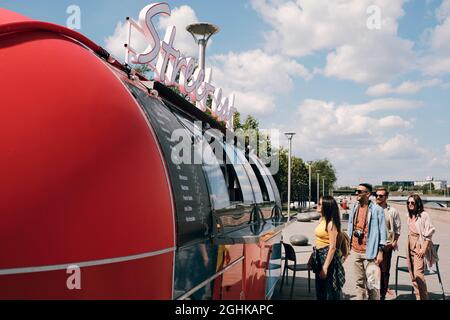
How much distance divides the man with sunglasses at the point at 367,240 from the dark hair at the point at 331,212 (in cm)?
67

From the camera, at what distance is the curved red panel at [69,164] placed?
1.80 meters

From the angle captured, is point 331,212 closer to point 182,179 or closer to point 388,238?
point 388,238

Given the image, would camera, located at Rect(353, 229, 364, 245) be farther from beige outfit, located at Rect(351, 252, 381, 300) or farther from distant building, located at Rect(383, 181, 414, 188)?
distant building, located at Rect(383, 181, 414, 188)

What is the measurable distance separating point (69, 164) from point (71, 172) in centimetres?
4

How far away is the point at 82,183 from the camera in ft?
6.50

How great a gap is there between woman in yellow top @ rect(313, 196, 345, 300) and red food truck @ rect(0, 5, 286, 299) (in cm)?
363

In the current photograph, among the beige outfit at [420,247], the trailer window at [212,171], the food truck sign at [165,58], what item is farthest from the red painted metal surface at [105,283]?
the beige outfit at [420,247]

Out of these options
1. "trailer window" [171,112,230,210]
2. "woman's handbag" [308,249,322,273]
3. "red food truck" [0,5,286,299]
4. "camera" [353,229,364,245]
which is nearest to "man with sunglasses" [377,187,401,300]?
"camera" [353,229,364,245]

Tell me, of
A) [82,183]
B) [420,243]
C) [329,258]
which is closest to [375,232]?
[329,258]

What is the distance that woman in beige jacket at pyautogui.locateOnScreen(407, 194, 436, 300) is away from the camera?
7270mm

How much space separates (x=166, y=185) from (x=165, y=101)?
4.14ft

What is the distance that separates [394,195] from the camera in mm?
152750
